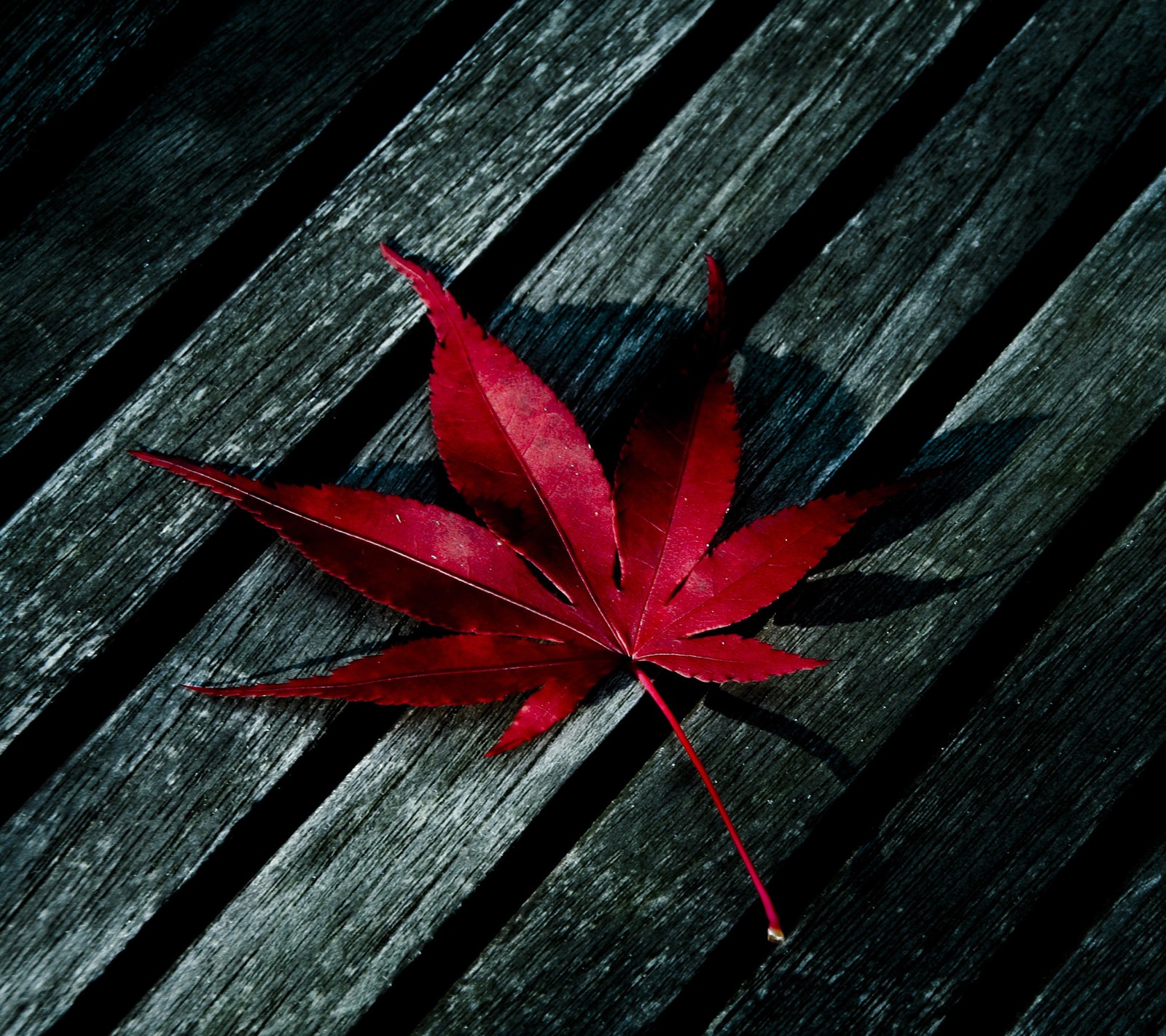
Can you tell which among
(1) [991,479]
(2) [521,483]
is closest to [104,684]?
(2) [521,483]

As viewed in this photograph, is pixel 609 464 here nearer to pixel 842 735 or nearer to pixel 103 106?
pixel 842 735

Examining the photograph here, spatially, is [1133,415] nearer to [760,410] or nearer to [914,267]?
[914,267]

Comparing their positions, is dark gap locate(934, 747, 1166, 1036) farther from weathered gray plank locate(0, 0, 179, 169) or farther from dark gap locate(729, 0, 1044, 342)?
weathered gray plank locate(0, 0, 179, 169)

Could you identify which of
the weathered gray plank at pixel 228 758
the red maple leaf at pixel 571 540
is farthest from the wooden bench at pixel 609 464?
the red maple leaf at pixel 571 540

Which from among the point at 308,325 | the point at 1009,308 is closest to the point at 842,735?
the point at 1009,308

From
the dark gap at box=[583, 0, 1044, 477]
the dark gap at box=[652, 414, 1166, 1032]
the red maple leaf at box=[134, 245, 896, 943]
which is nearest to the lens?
the red maple leaf at box=[134, 245, 896, 943]

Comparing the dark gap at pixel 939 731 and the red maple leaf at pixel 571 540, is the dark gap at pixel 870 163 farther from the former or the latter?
the dark gap at pixel 939 731

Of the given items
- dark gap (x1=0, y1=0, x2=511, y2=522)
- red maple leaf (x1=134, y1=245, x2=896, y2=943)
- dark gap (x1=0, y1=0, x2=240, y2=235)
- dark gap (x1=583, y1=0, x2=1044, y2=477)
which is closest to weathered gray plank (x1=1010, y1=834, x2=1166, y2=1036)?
red maple leaf (x1=134, y1=245, x2=896, y2=943)
